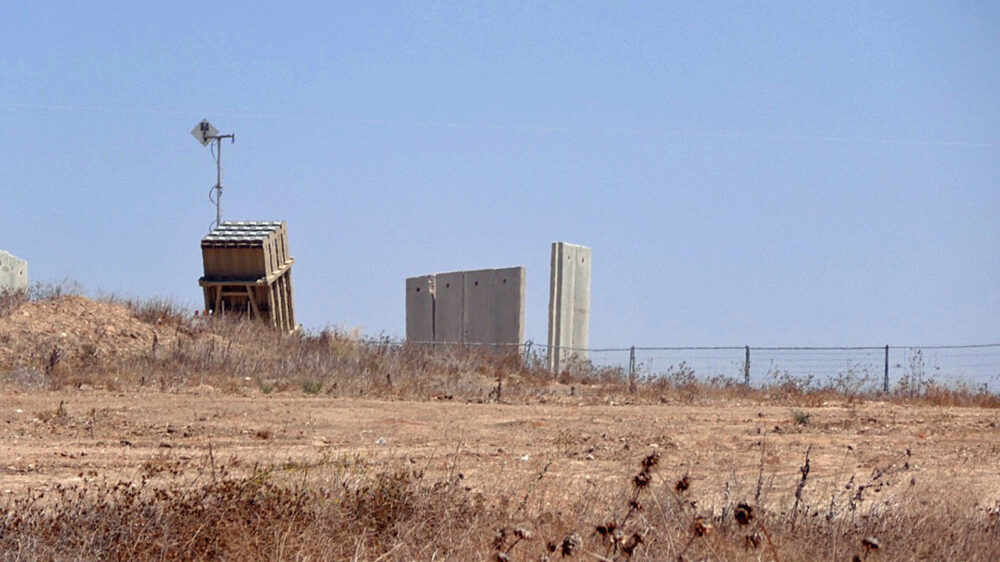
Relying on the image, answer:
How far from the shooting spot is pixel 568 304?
2334cm

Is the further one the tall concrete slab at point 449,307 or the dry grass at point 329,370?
the tall concrete slab at point 449,307

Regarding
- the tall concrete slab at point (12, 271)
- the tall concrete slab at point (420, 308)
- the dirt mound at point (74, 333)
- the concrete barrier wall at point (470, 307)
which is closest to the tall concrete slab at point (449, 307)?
the concrete barrier wall at point (470, 307)

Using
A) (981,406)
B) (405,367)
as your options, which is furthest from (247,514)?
(981,406)

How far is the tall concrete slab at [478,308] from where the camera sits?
24.0 m

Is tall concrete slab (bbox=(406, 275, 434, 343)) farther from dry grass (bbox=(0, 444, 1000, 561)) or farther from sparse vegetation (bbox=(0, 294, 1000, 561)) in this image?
dry grass (bbox=(0, 444, 1000, 561))

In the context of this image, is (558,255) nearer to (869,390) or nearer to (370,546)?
(869,390)

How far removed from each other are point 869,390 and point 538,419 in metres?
9.32

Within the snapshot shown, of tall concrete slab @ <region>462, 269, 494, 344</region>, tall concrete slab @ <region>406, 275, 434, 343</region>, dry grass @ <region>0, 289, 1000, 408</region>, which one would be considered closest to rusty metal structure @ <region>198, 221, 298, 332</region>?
dry grass @ <region>0, 289, 1000, 408</region>

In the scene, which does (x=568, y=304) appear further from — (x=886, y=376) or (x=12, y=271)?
(x=12, y=271)

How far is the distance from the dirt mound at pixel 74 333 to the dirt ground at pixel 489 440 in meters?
2.78

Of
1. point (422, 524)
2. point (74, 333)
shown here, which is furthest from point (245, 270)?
point (422, 524)

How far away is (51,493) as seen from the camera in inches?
288

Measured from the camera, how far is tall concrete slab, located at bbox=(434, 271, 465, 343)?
24.9 metres

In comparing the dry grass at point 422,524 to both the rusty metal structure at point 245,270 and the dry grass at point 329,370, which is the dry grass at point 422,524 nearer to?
the dry grass at point 329,370
